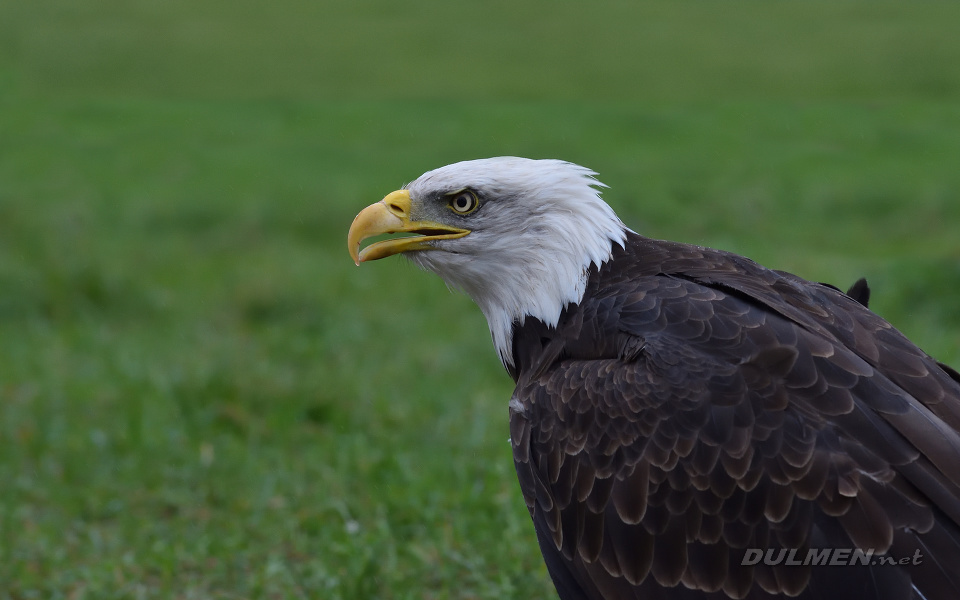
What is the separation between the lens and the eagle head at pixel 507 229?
13.9 ft

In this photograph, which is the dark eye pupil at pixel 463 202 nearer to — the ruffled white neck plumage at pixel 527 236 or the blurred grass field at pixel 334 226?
the ruffled white neck plumage at pixel 527 236

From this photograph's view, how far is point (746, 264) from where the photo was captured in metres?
4.27

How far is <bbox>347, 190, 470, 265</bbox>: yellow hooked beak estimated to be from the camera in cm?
436

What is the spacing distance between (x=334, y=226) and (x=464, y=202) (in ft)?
23.4

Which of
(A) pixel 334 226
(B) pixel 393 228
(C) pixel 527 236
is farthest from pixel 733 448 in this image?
(A) pixel 334 226

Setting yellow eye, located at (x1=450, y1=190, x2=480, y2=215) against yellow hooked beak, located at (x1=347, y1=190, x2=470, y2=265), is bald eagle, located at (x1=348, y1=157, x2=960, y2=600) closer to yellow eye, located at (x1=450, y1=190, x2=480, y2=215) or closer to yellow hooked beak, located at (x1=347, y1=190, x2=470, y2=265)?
yellow eye, located at (x1=450, y1=190, x2=480, y2=215)

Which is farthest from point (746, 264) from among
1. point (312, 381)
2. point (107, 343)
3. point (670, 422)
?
point (107, 343)

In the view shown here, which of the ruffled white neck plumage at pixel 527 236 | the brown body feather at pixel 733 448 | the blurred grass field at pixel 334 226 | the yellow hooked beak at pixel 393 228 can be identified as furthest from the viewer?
the blurred grass field at pixel 334 226

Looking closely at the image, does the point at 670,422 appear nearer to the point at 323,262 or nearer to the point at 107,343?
the point at 107,343

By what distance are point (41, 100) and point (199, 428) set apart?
31.4ft

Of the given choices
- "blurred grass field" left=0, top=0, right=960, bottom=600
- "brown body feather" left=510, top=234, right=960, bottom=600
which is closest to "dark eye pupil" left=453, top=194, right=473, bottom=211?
"brown body feather" left=510, top=234, right=960, bottom=600

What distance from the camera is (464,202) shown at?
4.38 m

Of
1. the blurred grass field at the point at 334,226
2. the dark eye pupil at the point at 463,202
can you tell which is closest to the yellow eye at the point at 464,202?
the dark eye pupil at the point at 463,202

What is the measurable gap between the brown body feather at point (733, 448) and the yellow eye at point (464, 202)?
0.64 metres
